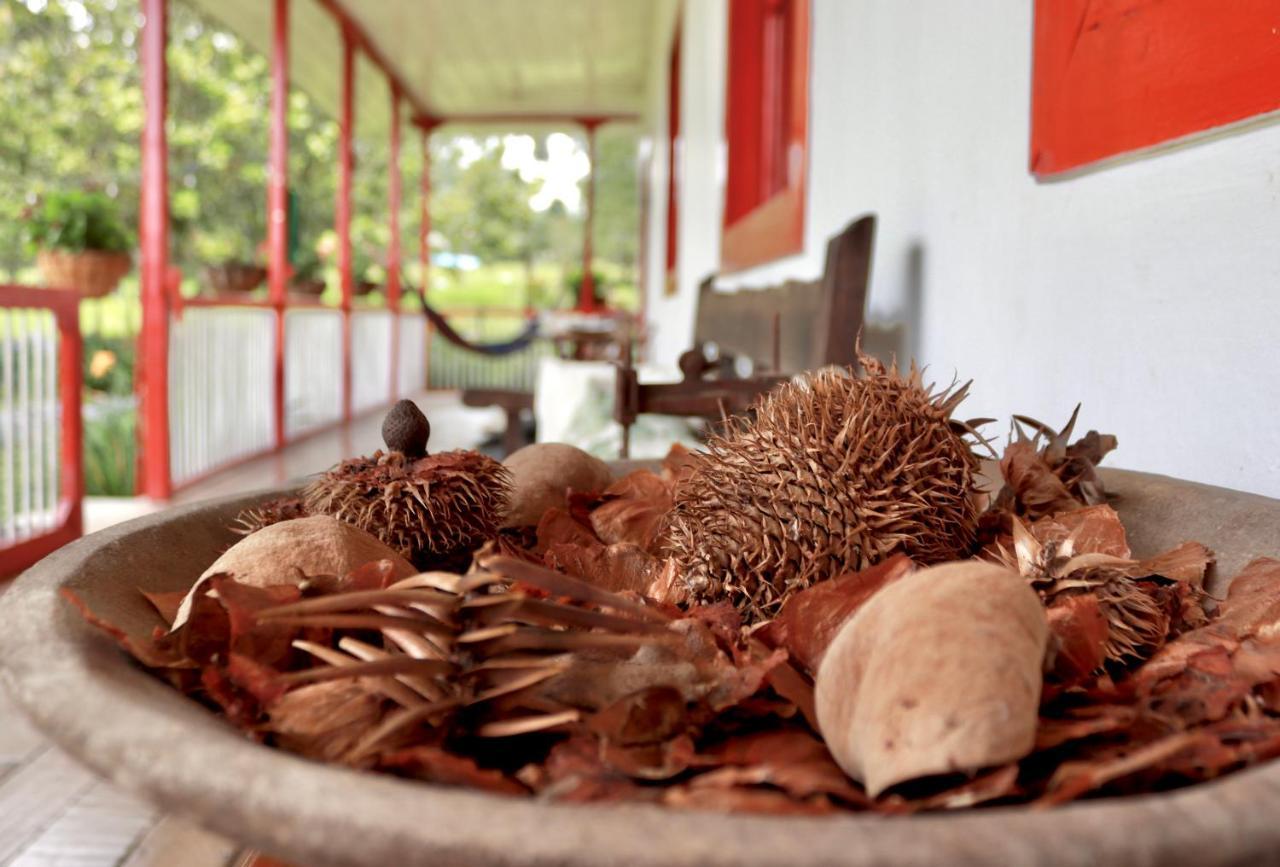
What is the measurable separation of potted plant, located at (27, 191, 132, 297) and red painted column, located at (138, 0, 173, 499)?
69cm

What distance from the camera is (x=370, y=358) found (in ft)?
32.7

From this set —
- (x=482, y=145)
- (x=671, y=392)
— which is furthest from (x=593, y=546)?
(x=482, y=145)

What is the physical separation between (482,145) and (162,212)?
53.8ft

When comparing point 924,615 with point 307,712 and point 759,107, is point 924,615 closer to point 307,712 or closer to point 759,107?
point 307,712

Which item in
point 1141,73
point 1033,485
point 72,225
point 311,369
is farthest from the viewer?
point 311,369

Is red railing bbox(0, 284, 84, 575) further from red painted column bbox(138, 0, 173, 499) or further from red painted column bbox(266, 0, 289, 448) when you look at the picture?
red painted column bbox(266, 0, 289, 448)

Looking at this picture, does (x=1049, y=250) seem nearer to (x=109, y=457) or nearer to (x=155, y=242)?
(x=155, y=242)

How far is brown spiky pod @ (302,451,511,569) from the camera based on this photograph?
51cm

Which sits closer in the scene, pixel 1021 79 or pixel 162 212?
pixel 1021 79

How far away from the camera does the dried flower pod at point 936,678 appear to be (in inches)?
10.9

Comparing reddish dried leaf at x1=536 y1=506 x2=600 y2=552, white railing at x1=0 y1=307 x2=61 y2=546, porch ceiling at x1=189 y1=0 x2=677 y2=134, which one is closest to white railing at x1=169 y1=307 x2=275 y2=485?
white railing at x1=0 y1=307 x2=61 y2=546

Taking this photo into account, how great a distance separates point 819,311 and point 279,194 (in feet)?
18.9

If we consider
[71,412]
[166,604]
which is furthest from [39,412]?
[166,604]

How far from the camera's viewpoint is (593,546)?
539 mm
